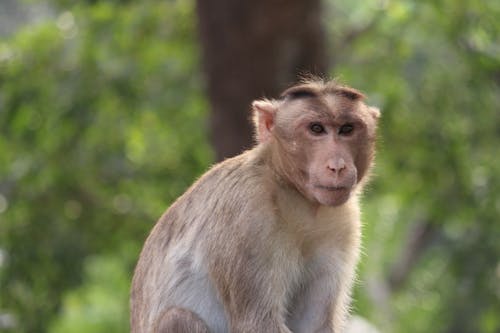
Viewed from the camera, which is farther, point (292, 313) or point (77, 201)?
point (77, 201)

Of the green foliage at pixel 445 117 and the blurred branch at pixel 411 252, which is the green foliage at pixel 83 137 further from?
the blurred branch at pixel 411 252

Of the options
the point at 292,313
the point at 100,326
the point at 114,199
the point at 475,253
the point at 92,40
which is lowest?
the point at 100,326

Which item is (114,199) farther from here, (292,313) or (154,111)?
(292,313)

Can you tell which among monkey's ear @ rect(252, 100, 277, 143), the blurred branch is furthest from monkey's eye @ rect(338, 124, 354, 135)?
the blurred branch

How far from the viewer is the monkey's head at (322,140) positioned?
532 cm

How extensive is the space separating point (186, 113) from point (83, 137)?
143cm

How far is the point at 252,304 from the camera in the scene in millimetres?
5465

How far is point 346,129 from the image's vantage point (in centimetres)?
546

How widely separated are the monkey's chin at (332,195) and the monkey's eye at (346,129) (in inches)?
11.9

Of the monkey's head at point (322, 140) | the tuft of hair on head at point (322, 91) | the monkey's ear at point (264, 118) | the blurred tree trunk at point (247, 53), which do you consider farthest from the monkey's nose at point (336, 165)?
the blurred tree trunk at point (247, 53)

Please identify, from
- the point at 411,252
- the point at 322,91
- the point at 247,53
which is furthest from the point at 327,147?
the point at 411,252

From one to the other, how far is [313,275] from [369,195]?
842 centimetres

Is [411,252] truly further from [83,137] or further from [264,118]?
[264,118]

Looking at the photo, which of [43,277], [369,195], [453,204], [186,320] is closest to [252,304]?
[186,320]
